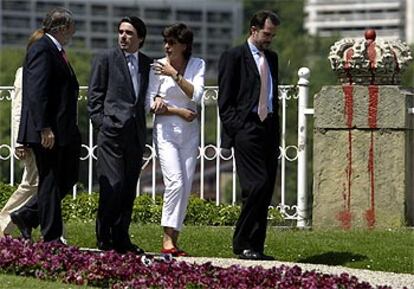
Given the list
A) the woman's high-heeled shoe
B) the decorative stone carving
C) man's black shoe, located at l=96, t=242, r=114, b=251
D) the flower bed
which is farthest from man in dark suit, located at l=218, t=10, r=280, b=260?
the decorative stone carving

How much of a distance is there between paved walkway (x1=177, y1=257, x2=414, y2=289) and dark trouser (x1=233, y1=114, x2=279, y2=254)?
264 millimetres

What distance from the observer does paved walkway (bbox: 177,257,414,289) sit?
10.8 metres

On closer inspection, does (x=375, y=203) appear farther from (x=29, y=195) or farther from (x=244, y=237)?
(x=29, y=195)

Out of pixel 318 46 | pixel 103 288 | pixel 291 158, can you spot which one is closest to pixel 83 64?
pixel 318 46

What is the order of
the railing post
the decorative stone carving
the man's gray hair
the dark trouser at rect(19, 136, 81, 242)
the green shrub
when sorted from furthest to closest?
the green shrub, the railing post, the decorative stone carving, the man's gray hair, the dark trouser at rect(19, 136, 81, 242)

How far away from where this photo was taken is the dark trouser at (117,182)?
1170 cm

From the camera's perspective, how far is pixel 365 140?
14.0 metres

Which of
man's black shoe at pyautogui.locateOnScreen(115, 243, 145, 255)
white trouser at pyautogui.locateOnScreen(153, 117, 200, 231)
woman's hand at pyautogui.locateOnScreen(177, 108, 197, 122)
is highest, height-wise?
woman's hand at pyautogui.locateOnScreen(177, 108, 197, 122)

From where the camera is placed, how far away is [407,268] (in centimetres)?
1169

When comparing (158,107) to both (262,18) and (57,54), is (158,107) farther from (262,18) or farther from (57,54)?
(262,18)

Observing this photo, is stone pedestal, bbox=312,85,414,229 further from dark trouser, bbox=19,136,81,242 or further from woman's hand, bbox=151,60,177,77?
dark trouser, bbox=19,136,81,242

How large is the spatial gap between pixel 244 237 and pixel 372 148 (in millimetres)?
2470

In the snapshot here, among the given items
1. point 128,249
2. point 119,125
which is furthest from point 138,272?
point 119,125

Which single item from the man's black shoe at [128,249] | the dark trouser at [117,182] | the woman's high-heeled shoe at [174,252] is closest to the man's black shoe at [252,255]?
the woman's high-heeled shoe at [174,252]
